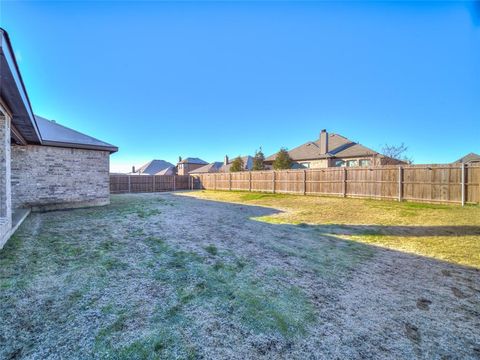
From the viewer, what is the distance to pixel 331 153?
22891mm

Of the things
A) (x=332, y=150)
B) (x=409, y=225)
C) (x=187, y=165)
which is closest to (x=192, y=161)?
(x=187, y=165)

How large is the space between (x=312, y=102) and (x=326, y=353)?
18610 mm

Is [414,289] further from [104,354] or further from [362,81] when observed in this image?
[362,81]

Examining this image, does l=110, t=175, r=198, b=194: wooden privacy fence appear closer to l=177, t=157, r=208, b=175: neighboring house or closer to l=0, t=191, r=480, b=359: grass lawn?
l=0, t=191, r=480, b=359: grass lawn

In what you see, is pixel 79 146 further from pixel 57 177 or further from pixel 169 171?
pixel 169 171

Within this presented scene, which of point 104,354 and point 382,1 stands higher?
point 382,1

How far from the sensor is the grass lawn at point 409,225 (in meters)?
4.97

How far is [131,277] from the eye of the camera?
10.3 feet

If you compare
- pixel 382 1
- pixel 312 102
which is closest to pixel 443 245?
pixel 382 1

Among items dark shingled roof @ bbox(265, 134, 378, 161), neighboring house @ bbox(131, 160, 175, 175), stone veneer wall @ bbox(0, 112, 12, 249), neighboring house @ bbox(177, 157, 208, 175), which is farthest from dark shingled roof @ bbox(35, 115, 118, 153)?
neighboring house @ bbox(131, 160, 175, 175)

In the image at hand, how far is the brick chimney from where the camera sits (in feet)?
76.3

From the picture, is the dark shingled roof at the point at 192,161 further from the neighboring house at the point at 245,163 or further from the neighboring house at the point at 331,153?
the neighboring house at the point at 331,153

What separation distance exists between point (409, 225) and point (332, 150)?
17.3 metres

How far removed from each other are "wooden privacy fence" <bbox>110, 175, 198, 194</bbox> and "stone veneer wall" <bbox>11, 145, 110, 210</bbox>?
463 inches
